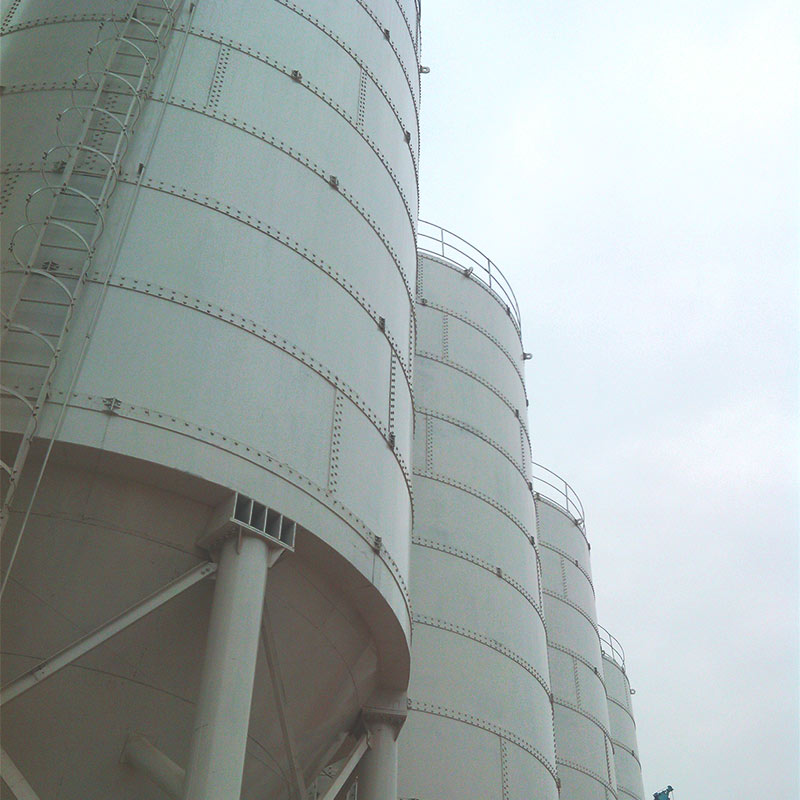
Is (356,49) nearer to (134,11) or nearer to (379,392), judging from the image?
(134,11)

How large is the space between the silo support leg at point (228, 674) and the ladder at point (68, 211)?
5.43ft

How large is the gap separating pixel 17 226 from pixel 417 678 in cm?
794

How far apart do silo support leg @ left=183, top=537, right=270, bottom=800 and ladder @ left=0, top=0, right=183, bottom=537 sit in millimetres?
1654

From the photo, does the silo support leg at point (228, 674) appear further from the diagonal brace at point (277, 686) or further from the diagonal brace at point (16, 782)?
the diagonal brace at point (16, 782)

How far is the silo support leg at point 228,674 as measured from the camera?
6.70 m

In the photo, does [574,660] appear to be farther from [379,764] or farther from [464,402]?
[379,764]

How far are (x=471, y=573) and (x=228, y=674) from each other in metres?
8.08

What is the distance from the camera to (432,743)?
13.1 meters

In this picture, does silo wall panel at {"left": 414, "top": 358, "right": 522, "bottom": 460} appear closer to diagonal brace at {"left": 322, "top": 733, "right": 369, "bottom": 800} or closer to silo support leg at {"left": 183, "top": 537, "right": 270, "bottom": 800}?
diagonal brace at {"left": 322, "top": 733, "right": 369, "bottom": 800}

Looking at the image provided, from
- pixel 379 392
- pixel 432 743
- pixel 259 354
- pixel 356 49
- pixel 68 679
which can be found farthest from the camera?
pixel 432 743

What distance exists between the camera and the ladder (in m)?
7.55

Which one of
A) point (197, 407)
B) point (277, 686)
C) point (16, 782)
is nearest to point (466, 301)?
point (197, 407)

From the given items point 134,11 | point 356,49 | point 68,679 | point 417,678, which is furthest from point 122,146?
point 417,678

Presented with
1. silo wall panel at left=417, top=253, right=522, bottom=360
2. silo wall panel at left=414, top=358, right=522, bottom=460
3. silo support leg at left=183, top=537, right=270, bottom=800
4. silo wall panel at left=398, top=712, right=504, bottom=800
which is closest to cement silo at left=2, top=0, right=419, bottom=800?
silo support leg at left=183, top=537, right=270, bottom=800
